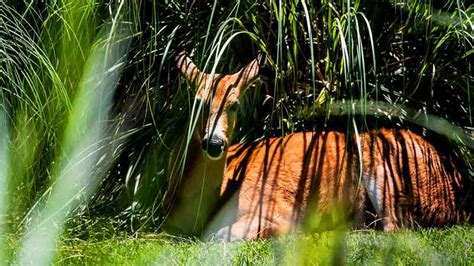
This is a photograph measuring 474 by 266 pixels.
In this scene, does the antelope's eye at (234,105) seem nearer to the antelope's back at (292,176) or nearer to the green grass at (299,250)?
the antelope's back at (292,176)

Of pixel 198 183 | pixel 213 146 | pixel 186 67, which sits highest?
pixel 186 67

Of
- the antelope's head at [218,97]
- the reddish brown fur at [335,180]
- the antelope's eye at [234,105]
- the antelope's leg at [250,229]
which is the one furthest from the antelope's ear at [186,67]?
the antelope's leg at [250,229]

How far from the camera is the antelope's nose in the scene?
535 centimetres

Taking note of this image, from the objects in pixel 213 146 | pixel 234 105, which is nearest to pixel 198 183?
pixel 213 146

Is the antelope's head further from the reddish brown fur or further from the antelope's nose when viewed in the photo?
the reddish brown fur

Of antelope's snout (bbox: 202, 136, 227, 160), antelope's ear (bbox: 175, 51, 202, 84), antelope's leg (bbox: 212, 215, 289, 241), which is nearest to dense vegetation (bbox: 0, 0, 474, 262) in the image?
antelope's ear (bbox: 175, 51, 202, 84)

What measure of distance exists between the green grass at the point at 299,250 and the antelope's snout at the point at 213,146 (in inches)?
26.5

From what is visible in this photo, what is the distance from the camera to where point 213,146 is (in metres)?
5.36

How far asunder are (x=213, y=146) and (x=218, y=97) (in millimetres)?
323

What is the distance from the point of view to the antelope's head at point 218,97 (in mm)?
5371

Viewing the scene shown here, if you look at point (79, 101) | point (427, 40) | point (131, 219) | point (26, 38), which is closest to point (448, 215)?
point (427, 40)

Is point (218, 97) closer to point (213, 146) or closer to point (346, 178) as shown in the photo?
point (213, 146)

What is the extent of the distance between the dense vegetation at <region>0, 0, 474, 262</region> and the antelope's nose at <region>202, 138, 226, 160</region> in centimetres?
25

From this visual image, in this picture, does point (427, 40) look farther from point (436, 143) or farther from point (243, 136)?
point (243, 136)
